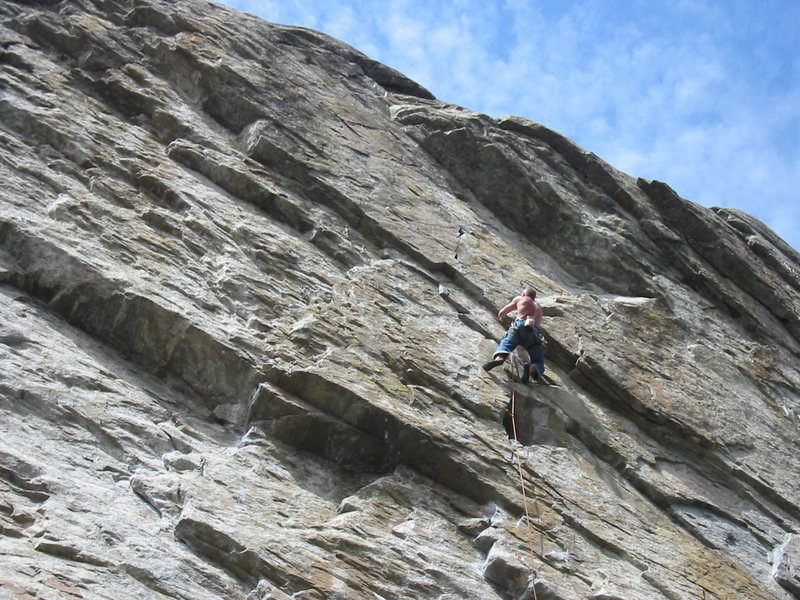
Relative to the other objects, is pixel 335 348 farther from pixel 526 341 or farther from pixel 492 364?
pixel 526 341

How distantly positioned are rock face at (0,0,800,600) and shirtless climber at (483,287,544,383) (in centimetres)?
33

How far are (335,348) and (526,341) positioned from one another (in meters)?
3.65

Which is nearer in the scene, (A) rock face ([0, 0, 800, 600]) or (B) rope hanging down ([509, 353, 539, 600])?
(A) rock face ([0, 0, 800, 600])

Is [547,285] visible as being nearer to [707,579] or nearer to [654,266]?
[654,266]

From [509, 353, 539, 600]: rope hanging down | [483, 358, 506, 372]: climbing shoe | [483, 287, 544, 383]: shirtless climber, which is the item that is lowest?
[509, 353, 539, 600]: rope hanging down

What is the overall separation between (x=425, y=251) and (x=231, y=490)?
7.39 m

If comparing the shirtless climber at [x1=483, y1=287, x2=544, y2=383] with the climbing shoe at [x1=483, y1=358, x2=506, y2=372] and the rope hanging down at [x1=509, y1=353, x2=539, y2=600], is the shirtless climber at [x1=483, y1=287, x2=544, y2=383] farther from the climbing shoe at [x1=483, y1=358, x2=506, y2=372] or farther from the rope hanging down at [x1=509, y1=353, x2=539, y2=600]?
the rope hanging down at [x1=509, y1=353, x2=539, y2=600]

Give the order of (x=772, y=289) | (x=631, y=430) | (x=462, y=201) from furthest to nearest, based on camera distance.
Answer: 1. (x=772, y=289)
2. (x=462, y=201)
3. (x=631, y=430)

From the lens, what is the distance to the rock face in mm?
9539

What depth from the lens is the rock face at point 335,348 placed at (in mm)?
9539

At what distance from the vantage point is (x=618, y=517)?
1240 cm

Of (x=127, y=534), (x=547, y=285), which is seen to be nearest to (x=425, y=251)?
(x=547, y=285)

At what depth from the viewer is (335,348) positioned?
12.5 metres

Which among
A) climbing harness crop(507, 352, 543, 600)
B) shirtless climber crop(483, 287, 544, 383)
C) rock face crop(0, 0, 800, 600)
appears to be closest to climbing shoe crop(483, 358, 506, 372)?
shirtless climber crop(483, 287, 544, 383)
